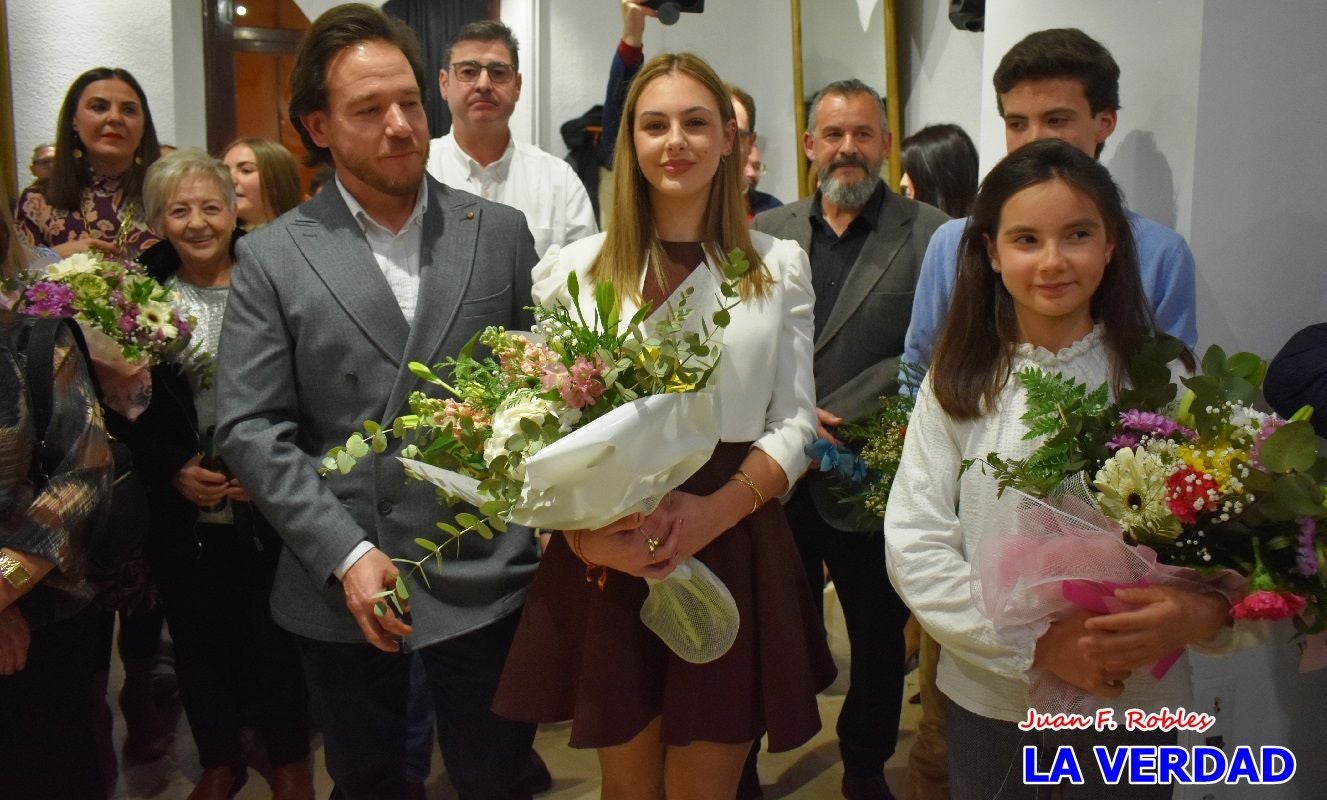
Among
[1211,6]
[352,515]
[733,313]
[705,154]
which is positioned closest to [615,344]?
[733,313]

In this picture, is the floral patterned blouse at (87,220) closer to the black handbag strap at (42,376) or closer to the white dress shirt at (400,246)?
the black handbag strap at (42,376)

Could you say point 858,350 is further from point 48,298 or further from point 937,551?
point 48,298

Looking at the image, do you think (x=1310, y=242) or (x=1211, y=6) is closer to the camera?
(x=1211, y=6)

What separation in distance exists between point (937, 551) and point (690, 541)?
41cm

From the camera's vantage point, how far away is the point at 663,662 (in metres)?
1.99

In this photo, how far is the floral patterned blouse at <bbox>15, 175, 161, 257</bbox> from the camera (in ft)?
11.9

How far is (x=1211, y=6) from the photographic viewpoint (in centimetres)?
228

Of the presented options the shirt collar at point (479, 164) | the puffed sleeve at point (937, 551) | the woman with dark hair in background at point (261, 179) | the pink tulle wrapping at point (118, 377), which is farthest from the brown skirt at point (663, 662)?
the woman with dark hair in background at point (261, 179)

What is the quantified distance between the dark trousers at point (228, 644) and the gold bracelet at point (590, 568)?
122 cm

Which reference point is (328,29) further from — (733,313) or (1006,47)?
(1006,47)

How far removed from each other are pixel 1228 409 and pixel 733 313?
32.3 inches

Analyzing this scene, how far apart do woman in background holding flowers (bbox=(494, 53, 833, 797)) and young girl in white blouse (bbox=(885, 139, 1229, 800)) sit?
9.1 inches

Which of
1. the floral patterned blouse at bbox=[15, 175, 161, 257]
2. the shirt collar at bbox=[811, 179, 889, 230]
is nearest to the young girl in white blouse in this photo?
the shirt collar at bbox=[811, 179, 889, 230]

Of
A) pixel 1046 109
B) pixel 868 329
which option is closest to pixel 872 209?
pixel 868 329
